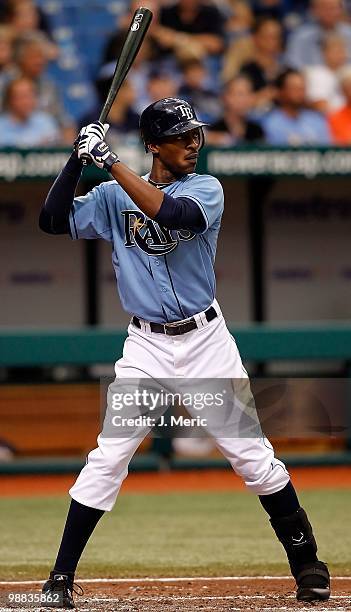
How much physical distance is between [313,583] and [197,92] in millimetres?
6186

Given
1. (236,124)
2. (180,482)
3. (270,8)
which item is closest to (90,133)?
(180,482)

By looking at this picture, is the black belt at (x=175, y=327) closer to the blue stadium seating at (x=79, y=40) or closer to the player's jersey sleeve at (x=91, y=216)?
the player's jersey sleeve at (x=91, y=216)

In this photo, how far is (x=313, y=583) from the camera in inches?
172

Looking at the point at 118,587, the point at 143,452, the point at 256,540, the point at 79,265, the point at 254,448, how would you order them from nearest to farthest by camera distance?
the point at 254,448
the point at 118,587
the point at 256,540
the point at 143,452
the point at 79,265

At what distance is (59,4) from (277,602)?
830cm

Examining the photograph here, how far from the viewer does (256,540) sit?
6168mm

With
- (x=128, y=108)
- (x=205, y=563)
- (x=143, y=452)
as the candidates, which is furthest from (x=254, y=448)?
(x=128, y=108)

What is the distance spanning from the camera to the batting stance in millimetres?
4203

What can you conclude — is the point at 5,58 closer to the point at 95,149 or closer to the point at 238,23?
the point at 238,23

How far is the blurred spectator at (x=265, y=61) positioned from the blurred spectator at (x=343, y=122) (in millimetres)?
557

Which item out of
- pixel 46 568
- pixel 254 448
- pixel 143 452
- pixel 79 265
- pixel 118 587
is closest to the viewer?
pixel 254 448

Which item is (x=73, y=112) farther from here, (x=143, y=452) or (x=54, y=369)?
(x=143, y=452)

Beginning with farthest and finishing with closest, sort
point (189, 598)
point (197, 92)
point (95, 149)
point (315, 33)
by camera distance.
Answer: point (315, 33), point (197, 92), point (189, 598), point (95, 149)

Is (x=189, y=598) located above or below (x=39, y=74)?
below
